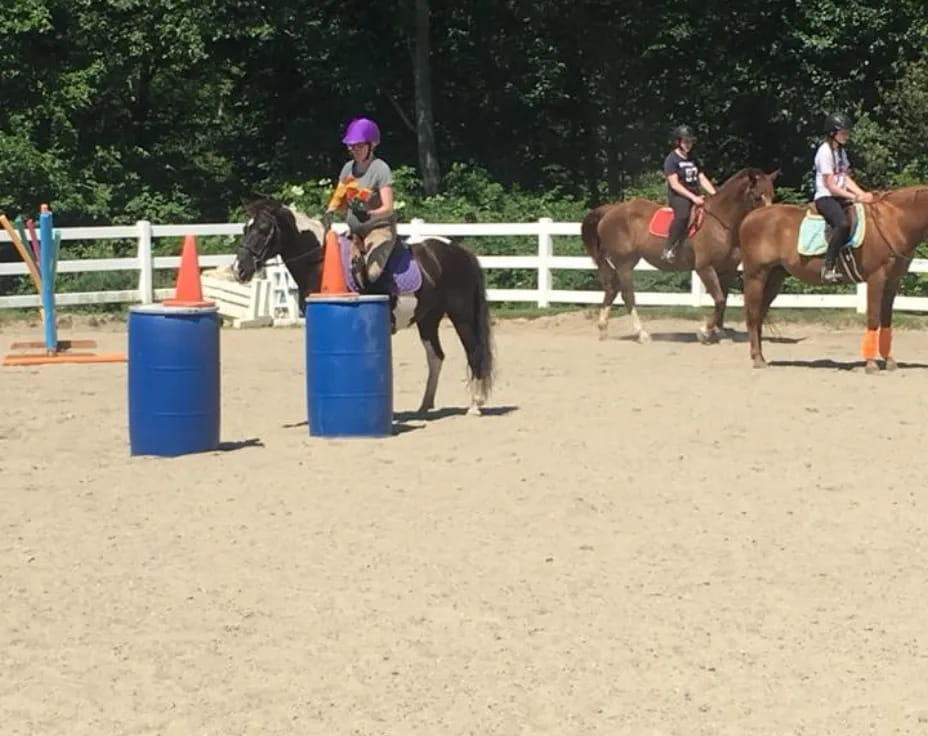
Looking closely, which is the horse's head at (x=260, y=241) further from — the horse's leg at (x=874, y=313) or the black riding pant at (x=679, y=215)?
the black riding pant at (x=679, y=215)

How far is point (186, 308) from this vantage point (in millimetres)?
11742

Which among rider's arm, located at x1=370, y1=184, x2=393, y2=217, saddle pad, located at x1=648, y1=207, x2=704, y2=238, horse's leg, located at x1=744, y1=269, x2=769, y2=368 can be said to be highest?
rider's arm, located at x1=370, y1=184, x2=393, y2=217

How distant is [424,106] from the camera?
34.2m

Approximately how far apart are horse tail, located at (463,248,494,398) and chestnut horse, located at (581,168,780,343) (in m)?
7.14

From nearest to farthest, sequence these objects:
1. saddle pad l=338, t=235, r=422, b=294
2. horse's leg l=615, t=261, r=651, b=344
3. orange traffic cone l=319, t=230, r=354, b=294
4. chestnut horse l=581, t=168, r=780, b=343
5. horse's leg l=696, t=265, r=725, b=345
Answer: orange traffic cone l=319, t=230, r=354, b=294 → saddle pad l=338, t=235, r=422, b=294 → chestnut horse l=581, t=168, r=780, b=343 → horse's leg l=696, t=265, r=725, b=345 → horse's leg l=615, t=261, r=651, b=344

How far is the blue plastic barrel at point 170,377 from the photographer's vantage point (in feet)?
38.4

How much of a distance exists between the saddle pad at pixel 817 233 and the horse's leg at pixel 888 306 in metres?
0.44

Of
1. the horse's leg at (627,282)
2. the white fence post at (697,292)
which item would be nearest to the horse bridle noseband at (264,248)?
the horse's leg at (627,282)

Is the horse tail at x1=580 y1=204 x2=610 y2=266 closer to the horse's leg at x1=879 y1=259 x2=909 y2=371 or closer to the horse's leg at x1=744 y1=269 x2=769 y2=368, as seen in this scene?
the horse's leg at x1=744 y1=269 x2=769 y2=368

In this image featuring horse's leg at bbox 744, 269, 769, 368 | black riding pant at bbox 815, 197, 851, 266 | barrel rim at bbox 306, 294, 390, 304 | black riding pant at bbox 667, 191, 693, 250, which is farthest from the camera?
black riding pant at bbox 667, 191, 693, 250

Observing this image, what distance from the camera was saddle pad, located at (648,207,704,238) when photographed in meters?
21.0

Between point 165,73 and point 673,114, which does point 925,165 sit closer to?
point 673,114

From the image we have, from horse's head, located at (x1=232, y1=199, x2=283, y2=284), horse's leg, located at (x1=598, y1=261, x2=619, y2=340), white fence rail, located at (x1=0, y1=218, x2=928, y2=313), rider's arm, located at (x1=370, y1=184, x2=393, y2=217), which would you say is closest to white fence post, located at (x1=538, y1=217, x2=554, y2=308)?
white fence rail, located at (x1=0, y1=218, x2=928, y2=313)

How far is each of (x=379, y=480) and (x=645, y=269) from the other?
15.4 meters
